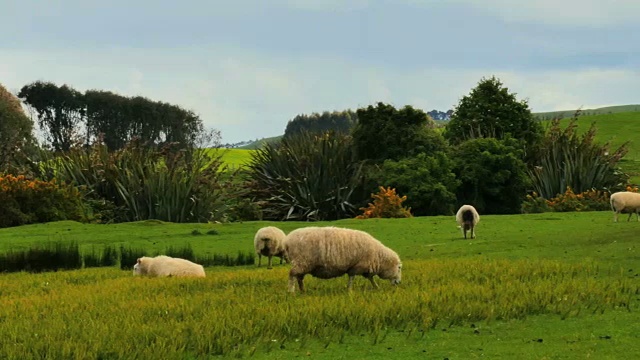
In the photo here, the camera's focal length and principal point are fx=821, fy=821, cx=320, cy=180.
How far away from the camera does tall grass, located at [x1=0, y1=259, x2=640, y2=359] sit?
1021 centimetres

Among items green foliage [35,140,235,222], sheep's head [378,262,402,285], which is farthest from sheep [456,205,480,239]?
green foliage [35,140,235,222]

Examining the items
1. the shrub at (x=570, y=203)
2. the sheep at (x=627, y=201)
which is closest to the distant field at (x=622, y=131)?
the shrub at (x=570, y=203)

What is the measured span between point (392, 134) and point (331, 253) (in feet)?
101

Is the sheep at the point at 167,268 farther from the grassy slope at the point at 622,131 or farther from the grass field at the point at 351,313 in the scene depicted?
the grassy slope at the point at 622,131

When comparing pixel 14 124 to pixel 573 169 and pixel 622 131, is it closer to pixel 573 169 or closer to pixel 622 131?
pixel 573 169

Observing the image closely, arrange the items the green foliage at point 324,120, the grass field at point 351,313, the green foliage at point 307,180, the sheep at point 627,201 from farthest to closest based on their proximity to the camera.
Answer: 1. the green foliage at point 324,120
2. the green foliage at point 307,180
3. the sheep at point 627,201
4. the grass field at point 351,313

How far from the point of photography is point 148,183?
35062mm

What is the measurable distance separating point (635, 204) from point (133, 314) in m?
19.6

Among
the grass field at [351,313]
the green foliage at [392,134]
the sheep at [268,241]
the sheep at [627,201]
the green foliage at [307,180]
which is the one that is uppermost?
the green foliage at [392,134]

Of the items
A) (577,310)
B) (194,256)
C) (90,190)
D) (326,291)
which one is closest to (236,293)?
(326,291)

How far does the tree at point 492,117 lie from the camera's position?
167 feet

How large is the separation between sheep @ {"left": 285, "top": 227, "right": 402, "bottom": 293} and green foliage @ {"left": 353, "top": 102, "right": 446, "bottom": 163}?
28858mm

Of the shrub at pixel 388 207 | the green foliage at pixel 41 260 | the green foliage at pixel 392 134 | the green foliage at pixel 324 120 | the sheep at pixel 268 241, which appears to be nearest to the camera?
the sheep at pixel 268 241

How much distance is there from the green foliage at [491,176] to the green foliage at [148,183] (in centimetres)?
1190
